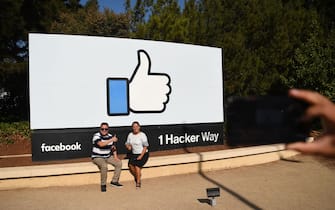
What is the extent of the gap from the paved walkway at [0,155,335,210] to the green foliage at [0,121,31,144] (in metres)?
6.18

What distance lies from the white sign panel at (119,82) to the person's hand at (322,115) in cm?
879

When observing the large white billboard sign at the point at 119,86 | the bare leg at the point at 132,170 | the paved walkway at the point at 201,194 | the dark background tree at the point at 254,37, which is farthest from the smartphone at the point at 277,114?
the dark background tree at the point at 254,37

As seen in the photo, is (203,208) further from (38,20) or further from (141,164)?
(38,20)

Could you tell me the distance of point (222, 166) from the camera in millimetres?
10156

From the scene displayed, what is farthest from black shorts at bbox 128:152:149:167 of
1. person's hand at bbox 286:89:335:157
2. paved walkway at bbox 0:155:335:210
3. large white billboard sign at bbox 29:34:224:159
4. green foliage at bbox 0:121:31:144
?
person's hand at bbox 286:89:335:157

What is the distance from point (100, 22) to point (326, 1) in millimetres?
13217

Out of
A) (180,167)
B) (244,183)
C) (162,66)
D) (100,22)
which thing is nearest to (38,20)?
(100,22)

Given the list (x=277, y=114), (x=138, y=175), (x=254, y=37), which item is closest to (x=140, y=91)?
(x=138, y=175)

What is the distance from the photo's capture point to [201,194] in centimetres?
748

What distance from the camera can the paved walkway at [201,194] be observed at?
22.1 feet

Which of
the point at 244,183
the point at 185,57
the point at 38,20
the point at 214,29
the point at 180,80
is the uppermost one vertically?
the point at 38,20

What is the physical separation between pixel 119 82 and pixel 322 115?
9.31m

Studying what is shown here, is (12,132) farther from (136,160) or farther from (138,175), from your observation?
(138,175)

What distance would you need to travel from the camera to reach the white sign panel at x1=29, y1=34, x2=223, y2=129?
369 inches
